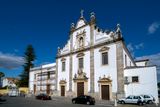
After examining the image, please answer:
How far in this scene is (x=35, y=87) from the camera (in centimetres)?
5166

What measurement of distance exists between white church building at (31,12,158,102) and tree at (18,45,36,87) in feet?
106

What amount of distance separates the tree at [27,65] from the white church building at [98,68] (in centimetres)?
3239

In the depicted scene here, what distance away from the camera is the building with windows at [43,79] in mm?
45812

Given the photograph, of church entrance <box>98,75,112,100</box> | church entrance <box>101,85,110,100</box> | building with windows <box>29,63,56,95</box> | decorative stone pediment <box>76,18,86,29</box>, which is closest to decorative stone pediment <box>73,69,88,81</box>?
church entrance <box>98,75,112,100</box>

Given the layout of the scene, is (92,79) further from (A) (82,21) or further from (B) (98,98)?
(A) (82,21)

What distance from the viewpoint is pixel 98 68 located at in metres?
33.6

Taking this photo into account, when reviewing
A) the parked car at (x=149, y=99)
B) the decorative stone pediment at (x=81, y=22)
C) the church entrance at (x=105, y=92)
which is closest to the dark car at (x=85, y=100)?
the church entrance at (x=105, y=92)

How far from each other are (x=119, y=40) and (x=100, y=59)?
14.8 feet

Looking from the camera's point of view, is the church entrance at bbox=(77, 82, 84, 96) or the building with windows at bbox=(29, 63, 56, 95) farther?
the building with windows at bbox=(29, 63, 56, 95)

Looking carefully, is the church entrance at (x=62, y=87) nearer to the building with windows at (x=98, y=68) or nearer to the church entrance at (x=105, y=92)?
the building with windows at (x=98, y=68)

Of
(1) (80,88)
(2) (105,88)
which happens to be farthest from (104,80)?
(1) (80,88)

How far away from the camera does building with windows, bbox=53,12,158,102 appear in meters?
29.5

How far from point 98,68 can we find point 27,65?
1805 inches

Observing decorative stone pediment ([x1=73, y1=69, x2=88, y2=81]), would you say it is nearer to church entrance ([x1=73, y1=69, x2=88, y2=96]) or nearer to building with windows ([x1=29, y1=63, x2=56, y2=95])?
church entrance ([x1=73, y1=69, x2=88, y2=96])
